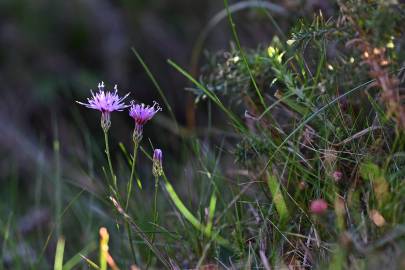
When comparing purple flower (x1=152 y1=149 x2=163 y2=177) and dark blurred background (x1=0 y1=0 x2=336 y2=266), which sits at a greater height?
purple flower (x1=152 y1=149 x2=163 y2=177)

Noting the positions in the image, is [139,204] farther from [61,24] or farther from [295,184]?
[61,24]

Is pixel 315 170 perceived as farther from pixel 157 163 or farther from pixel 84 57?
pixel 84 57

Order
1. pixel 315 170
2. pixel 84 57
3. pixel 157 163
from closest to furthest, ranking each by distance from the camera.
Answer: pixel 157 163 → pixel 315 170 → pixel 84 57

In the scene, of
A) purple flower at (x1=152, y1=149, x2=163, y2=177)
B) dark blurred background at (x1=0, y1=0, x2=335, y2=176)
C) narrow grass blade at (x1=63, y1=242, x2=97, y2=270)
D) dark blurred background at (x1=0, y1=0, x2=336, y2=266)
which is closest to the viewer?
purple flower at (x1=152, y1=149, x2=163, y2=177)

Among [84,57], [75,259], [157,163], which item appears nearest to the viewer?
[157,163]

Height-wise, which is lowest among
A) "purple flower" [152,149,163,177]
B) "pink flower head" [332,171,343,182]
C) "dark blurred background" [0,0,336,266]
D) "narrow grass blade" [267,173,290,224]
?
"dark blurred background" [0,0,336,266]

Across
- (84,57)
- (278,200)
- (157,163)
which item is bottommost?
(84,57)

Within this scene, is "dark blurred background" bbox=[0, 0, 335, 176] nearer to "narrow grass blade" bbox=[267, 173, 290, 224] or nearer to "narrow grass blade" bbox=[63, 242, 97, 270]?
"narrow grass blade" bbox=[63, 242, 97, 270]

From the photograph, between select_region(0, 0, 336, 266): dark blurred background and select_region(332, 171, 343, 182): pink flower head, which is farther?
select_region(0, 0, 336, 266): dark blurred background

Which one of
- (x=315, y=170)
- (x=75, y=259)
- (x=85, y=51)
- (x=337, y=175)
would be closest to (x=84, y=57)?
(x=85, y=51)

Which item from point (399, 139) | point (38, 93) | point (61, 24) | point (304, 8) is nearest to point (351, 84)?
point (399, 139)

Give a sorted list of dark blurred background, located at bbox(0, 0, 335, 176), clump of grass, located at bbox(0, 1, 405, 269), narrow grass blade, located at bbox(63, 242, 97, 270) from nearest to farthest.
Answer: clump of grass, located at bbox(0, 1, 405, 269) < narrow grass blade, located at bbox(63, 242, 97, 270) < dark blurred background, located at bbox(0, 0, 335, 176)

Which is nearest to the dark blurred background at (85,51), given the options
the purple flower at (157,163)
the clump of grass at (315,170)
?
the clump of grass at (315,170)

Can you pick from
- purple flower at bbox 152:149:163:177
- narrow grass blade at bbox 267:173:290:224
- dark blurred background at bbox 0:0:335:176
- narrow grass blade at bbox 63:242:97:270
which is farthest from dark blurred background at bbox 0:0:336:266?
purple flower at bbox 152:149:163:177
